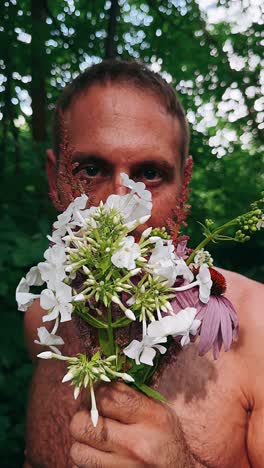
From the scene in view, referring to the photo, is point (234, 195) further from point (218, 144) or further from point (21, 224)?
point (21, 224)

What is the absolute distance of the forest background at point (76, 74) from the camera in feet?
11.2

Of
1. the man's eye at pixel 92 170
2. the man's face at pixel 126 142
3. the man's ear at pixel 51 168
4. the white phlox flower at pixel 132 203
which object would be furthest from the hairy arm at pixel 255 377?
the man's ear at pixel 51 168

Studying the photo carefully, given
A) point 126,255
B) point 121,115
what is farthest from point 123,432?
point 121,115

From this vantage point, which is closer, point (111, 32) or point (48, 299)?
point (48, 299)

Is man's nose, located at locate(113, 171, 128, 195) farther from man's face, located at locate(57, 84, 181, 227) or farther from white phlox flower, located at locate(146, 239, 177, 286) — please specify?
white phlox flower, located at locate(146, 239, 177, 286)

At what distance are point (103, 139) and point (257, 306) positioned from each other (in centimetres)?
77

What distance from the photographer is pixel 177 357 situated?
1.48m

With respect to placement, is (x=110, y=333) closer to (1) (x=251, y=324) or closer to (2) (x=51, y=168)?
(1) (x=251, y=324)

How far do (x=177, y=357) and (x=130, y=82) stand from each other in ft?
3.57

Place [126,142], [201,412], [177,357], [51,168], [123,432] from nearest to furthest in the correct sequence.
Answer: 1. [123,432]
2. [177,357]
3. [201,412]
4. [126,142]
5. [51,168]

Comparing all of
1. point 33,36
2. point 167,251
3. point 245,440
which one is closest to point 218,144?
point 33,36

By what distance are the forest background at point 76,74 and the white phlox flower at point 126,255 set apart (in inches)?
69.2

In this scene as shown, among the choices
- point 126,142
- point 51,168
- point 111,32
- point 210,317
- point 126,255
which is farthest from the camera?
point 111,32

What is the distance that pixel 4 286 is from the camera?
2.85 metres
